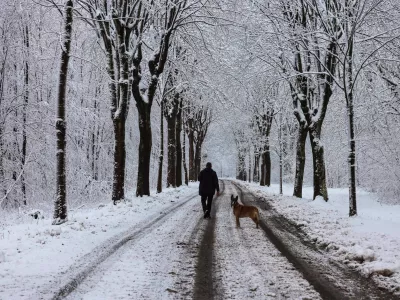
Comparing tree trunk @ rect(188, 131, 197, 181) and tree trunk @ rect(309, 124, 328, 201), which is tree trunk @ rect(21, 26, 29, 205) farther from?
tree trunk @ rect(188, 131, 197, 181)

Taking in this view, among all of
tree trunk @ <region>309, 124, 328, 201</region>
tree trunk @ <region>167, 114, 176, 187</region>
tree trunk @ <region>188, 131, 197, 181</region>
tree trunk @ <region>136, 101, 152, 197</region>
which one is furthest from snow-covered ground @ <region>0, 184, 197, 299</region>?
tree trunk @ <region>188, 131, 197, 181</region>

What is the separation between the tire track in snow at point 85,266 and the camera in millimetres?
4773

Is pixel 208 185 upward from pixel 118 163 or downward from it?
downward

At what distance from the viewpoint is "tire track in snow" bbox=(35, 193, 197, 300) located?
477 cm

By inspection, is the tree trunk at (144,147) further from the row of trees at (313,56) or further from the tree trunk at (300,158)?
the tree trunk at (300,158)

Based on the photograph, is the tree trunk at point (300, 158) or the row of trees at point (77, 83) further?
the tree trunk at point (300, 158)

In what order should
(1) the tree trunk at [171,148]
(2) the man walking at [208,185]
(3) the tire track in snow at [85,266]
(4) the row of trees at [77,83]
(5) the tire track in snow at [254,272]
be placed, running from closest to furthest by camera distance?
(3) the tire track in snow at [85,266] → (5) the tire track in snow at [254,272] → (2) the man walking at [208,185] → (4) the row of trees at [77,83] → (1) the tree trunk at [171,148]

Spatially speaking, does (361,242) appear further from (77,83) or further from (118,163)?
(77,83)

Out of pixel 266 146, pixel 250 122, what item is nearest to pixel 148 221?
pixel 266 146

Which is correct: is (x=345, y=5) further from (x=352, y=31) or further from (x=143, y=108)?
(x=143, y=108)

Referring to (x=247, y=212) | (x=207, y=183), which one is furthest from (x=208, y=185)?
(x=247, y=212)

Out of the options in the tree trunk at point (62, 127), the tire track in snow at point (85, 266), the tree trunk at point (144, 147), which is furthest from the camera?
the tree trunk at point (144, 147)

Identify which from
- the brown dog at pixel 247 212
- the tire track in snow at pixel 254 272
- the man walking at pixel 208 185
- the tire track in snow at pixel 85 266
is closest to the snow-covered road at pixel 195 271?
the tire track in snow at pixel 254 272

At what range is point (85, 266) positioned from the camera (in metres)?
6.02
